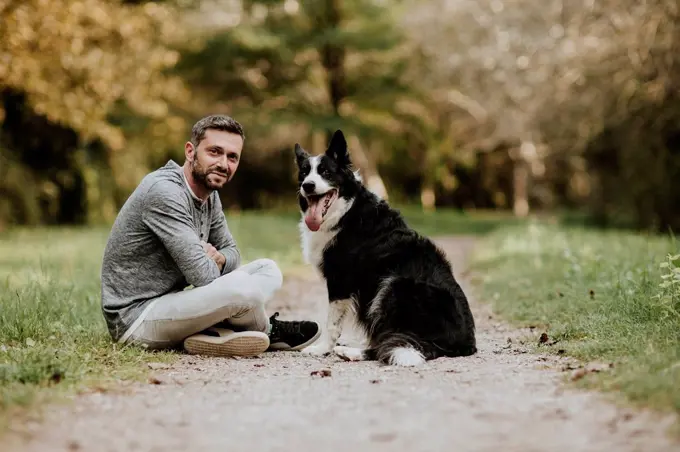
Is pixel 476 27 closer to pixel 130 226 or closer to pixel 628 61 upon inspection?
pixel 628 61

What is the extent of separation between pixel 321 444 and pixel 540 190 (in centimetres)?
3884

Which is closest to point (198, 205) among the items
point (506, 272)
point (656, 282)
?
point (656, 282)

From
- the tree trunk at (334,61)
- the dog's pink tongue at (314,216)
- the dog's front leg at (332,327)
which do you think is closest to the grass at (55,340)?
the dog's front leg at (332,327)

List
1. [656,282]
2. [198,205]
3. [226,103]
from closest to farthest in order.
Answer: [198,205], [656,282], [226,103]

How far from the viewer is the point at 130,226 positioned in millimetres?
5418

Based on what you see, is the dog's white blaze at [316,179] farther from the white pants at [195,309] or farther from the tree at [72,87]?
the tree at [72,87]

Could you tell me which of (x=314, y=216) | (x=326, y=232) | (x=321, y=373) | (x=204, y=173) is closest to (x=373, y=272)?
→ (x=326, y=232)

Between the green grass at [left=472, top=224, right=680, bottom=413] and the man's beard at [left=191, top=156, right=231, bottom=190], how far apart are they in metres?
2.76

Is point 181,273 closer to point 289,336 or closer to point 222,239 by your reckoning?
point 222,239

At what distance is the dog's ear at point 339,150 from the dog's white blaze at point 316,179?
0.12m

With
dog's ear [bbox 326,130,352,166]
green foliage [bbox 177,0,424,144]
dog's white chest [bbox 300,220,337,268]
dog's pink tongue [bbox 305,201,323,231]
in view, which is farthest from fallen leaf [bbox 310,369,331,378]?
green foliage [bbox 177,0,424,144]

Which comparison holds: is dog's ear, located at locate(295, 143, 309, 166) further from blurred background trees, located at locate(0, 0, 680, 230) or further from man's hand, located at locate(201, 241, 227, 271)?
blurred background trees, located at locate(0, 0, 680, 230)

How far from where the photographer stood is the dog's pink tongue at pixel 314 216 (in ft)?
19.2

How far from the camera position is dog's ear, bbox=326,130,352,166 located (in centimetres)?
587
